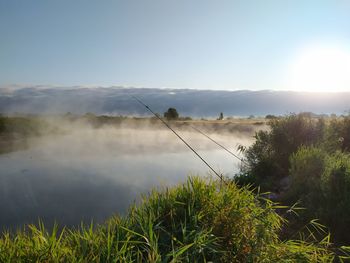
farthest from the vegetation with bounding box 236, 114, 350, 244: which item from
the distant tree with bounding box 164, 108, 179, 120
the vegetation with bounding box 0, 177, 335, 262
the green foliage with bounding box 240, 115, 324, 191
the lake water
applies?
the distant tree with bounding box 164, 108, 179, 120

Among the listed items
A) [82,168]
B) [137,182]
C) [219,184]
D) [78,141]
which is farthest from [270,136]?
[78,141]

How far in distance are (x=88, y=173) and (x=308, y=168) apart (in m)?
9.95

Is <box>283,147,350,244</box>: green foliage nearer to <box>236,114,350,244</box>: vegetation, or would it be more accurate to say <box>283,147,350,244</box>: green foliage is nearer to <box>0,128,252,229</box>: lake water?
<box>236,114,350,244</box>: vegetation

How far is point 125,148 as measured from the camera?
81.8ft

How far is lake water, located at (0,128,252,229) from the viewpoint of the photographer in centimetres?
1038

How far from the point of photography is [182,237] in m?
4.89

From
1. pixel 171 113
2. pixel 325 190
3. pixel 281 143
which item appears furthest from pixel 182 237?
pixel 171 113

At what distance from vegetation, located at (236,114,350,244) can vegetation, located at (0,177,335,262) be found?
383cm

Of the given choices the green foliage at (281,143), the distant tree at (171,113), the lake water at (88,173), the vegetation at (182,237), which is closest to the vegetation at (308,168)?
the green foliage at (281,143)

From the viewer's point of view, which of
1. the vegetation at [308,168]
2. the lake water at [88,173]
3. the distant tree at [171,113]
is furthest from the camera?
the distant tree at [171,113]

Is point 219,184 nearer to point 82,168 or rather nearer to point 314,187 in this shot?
point 314,187

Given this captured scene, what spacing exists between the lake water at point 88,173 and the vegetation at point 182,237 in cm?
103

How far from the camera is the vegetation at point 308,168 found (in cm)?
861

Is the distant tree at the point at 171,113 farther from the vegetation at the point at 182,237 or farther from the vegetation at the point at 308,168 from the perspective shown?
the vegetation at the point at 182,237
